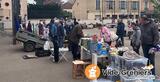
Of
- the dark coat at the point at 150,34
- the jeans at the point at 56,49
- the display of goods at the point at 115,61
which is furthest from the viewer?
the jeans at the point at 56,49

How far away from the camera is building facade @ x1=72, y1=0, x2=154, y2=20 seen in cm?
9334

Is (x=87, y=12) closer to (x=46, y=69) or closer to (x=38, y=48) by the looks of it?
(x=38, y=48)

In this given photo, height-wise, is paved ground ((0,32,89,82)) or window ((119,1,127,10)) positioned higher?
window ((119,1,127,10))

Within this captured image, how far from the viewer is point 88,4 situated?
95.1 metres

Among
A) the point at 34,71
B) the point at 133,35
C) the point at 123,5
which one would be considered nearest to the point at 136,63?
the point at 133,35

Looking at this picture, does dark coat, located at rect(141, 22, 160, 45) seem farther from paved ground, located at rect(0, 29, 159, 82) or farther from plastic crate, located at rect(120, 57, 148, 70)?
paved ground, located at rect(0, 29, 159, 82)

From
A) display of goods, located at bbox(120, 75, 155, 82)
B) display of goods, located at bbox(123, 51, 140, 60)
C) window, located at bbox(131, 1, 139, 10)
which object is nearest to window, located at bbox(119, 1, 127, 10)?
window, located at bbox(131, 1, 139, 10)

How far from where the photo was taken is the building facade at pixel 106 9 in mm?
93338

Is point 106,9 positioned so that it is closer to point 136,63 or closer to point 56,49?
point 56,49

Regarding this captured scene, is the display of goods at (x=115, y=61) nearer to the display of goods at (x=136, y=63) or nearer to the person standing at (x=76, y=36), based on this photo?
the display of goods at (x=136, y=63)

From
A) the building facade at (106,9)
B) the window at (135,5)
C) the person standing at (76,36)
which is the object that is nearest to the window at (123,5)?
the building facade at (106,9)

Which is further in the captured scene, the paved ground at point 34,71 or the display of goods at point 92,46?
the paved ground at point 34,71

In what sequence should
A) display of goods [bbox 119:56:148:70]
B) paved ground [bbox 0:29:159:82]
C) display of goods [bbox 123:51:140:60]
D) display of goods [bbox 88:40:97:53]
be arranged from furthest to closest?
paved ground [bbox 0:29:159:82] → display of goods [bbox 88:40:97:53] → display of goods [bbox 123:51:140:60] → display of goods [bbox 119:56:148:70]

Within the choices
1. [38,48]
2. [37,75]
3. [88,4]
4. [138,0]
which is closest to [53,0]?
[88,4]
